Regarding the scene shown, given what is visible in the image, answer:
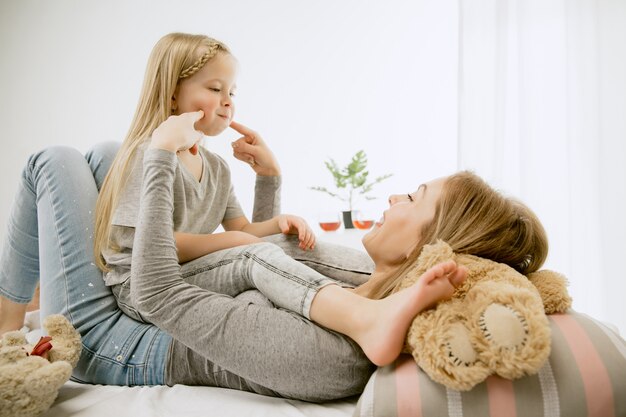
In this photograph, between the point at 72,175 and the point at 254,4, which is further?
the point at 254,4

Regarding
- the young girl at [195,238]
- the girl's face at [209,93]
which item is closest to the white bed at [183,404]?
the young girl at [195,238]

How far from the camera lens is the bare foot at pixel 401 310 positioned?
2.43 feet

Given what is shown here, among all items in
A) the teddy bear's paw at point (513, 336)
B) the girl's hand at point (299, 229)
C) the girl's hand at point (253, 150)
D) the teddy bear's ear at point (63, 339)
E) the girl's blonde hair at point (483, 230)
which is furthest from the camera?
the girl's hand at point (253, 150)

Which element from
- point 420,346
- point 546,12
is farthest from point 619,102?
point 420,346

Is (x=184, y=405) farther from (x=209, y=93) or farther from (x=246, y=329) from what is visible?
(x=209, y=93)

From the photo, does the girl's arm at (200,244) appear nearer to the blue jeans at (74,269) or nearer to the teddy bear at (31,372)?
the blue jeans at (74,269)

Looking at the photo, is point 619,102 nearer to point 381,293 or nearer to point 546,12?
point 546,12

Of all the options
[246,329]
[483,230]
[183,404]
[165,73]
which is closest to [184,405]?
[183,404]

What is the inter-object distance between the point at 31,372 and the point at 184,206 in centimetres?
61

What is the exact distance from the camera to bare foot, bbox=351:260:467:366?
2.43 feet

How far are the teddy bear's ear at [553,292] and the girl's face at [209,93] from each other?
39.8 inches

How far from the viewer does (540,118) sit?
2816mm

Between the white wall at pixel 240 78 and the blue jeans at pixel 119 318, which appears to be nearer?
the blue jeans at pixel 119 318

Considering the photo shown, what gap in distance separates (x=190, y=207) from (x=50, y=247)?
0.38 meters
